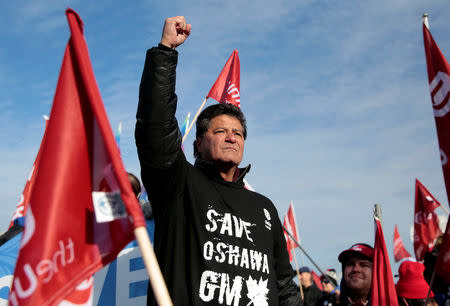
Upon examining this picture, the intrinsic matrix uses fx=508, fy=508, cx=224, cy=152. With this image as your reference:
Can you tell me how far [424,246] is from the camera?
36.4 feet

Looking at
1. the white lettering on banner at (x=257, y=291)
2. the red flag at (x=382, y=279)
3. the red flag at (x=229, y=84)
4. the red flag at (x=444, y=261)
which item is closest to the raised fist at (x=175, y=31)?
the white lettering on banner at (x=257, y=291)

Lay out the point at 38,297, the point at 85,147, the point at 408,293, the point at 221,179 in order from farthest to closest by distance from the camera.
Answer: the point at 408,293
the point at 221,179
the point at 85,147
the point at 38,297

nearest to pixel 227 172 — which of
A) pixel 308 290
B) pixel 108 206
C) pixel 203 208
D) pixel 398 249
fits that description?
pixel 203 208

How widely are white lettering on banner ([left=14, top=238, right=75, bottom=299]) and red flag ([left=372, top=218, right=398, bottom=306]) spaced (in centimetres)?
312

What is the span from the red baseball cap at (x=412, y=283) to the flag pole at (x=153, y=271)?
146 inches

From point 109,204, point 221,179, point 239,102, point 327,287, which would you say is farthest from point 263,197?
point 327,287

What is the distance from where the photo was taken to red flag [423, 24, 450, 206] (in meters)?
2.90

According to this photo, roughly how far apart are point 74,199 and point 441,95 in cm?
227

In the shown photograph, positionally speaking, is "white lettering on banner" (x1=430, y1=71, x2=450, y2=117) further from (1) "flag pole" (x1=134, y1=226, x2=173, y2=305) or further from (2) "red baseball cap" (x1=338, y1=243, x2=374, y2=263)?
(1) "flag pole" (x1=134, y1=226, x2=173, y2=305)

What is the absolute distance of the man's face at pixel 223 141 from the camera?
2.72 metres

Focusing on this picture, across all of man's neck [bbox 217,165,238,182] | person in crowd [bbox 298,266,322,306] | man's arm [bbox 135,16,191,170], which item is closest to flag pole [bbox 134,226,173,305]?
man's arm [bbox 135,16,191,170]

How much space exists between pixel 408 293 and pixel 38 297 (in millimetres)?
3769

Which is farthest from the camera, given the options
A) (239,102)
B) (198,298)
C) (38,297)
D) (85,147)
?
(239,102)

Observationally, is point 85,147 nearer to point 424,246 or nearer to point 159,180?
point 159,180
